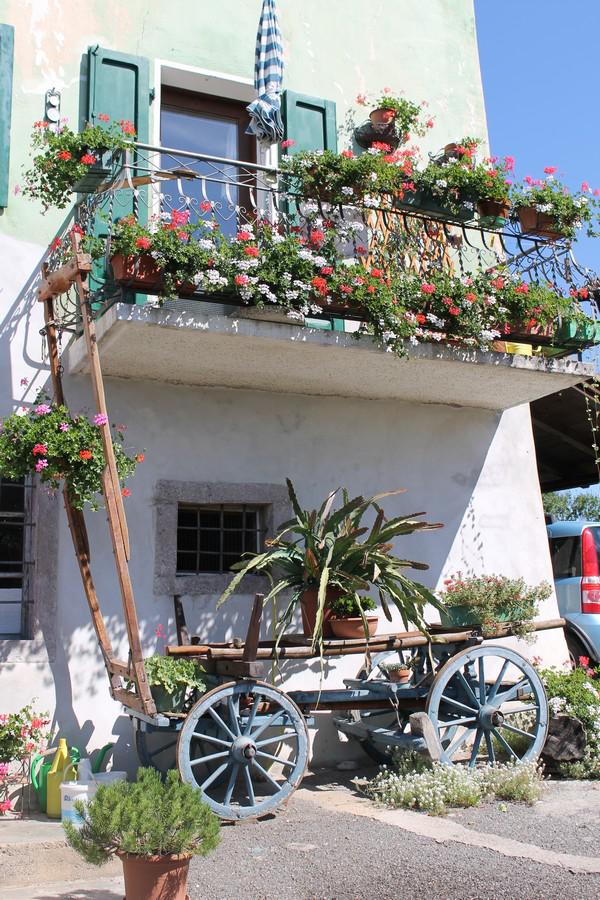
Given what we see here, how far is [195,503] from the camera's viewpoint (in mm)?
7402

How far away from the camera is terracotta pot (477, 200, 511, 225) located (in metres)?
7.82

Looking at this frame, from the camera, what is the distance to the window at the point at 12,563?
678cm

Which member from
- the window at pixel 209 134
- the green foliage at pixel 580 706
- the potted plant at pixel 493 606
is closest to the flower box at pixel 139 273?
the window at pixel 209 134

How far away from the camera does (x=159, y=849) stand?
3725mm

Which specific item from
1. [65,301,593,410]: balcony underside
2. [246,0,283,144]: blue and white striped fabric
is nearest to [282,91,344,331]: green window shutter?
[246,0,283,144]: blue and white striped fabric

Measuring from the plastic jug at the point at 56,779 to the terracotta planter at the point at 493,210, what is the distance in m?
5.32

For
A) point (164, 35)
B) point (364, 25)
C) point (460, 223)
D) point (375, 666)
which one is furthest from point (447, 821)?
point (364, 25)

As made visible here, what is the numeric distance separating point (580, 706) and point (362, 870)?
9.54ft

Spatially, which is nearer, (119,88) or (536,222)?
(119,88)

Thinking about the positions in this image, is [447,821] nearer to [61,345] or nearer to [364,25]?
[61,345]

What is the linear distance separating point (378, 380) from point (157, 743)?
3369 mm

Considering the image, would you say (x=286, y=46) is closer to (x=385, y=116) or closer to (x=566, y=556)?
(x=385, y=116)

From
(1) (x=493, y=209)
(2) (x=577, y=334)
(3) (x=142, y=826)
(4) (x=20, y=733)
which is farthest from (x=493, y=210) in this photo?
(3) (x=142, y=826)

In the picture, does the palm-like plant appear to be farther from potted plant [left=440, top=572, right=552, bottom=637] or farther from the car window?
the car window
